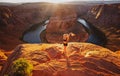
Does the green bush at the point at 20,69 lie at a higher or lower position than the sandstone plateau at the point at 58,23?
lower

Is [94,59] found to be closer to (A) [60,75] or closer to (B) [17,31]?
(A) [60,75]

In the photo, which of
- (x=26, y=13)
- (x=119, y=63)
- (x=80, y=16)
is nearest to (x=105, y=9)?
(x=80, y=16)

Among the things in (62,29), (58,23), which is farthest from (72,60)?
(58,23)

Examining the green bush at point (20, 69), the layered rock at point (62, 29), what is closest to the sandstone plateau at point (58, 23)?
the layered rock at point (62, 29)

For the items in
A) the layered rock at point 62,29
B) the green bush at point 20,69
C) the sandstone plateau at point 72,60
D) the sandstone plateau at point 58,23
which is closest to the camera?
the green bush at point 20,69

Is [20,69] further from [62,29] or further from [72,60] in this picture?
[62,29]

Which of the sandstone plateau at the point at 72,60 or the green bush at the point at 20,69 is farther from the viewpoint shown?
the sandstone plateau at the point at 72,60

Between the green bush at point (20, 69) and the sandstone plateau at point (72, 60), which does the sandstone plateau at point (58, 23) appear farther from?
the green bush at point (20, 69)

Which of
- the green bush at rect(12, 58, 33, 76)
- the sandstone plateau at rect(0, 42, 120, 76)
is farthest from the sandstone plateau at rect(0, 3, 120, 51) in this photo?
the green bush at rect(12, 58, 33, 76)

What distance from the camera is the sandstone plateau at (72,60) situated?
529 inches

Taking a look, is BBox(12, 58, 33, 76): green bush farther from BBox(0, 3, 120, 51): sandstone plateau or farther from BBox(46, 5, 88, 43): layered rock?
BBox(46, 5, 88, 43): layered rock

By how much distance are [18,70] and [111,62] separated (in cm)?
647

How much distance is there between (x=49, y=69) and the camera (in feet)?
44.6

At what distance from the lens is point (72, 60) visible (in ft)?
48.3
